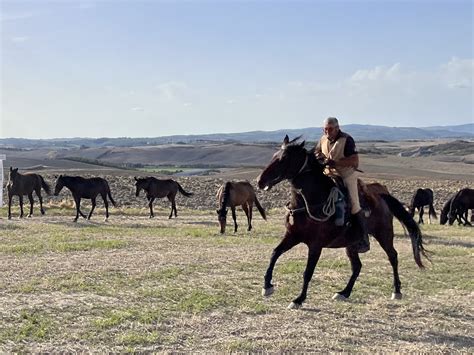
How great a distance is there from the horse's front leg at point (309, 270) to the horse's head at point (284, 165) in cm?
109

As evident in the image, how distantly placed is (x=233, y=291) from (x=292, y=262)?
345 centimetres

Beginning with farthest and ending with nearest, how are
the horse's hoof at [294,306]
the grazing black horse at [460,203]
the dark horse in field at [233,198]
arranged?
the grazing black horse at [460,203]
the dark horse in field at [233,198]
the horse's hoof at [294,306]

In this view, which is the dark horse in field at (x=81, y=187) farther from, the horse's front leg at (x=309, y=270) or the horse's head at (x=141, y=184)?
the horse's front leg at (x=309, y=270)

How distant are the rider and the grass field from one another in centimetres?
158

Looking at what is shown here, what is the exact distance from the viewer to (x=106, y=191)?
1025 inches

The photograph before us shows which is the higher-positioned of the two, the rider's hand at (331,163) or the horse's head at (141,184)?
the rider's hand at (331,163)

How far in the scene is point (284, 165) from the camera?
843 cm

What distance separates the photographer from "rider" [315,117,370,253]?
9031 millimetres

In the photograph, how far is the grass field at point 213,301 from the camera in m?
7.29

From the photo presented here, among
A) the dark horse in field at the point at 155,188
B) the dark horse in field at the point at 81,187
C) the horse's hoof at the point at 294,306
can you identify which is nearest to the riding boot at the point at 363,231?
the horse's hoof at the point at 294,306

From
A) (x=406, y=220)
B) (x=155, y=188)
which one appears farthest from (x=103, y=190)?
(x=406, y=220)

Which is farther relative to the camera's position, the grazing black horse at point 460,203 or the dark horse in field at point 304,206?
the grazing black horse at point 460,203

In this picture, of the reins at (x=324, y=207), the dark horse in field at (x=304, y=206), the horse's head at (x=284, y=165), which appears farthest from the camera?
the reins at (x=324, y=207)

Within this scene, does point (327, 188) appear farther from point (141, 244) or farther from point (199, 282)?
point (141, 244)
